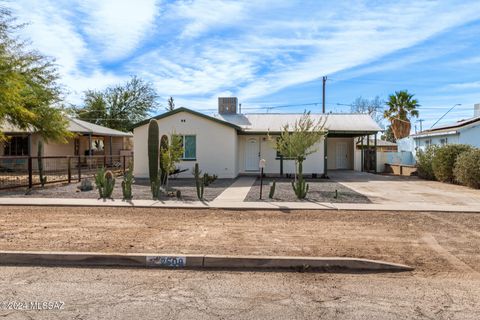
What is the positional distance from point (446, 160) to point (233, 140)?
35.5 ft

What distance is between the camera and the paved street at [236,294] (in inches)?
169

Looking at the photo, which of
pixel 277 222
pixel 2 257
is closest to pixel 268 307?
pixel 2 257

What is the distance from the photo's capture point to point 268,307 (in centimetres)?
448

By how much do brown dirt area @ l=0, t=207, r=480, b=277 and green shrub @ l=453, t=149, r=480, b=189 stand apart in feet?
24.2

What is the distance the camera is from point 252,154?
23844 mm

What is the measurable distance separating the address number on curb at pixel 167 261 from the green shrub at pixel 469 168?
15.4 metres

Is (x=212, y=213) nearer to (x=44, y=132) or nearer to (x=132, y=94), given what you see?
(x=44, y=132)

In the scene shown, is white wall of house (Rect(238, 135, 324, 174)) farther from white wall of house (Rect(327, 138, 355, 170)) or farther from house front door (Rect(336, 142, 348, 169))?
house front door (Rect(336, 142, 348, 169))

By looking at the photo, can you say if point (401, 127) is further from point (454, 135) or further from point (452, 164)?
point (452, 164)

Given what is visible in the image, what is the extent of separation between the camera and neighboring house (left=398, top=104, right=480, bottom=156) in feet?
72.4

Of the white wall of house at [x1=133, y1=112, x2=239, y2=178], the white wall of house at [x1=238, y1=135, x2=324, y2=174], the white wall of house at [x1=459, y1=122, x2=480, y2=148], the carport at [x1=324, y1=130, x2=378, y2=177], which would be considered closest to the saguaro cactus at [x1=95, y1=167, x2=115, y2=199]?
the white wall of house at [x1=133, y1=112, x2=239, y2=178]

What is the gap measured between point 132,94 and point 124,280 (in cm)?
4707

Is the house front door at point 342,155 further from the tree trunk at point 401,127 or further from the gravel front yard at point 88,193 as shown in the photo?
the gravel front yard at point 88,193

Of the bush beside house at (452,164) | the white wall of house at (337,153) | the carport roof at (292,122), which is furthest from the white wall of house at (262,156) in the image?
the white wall of house at (337,153)
